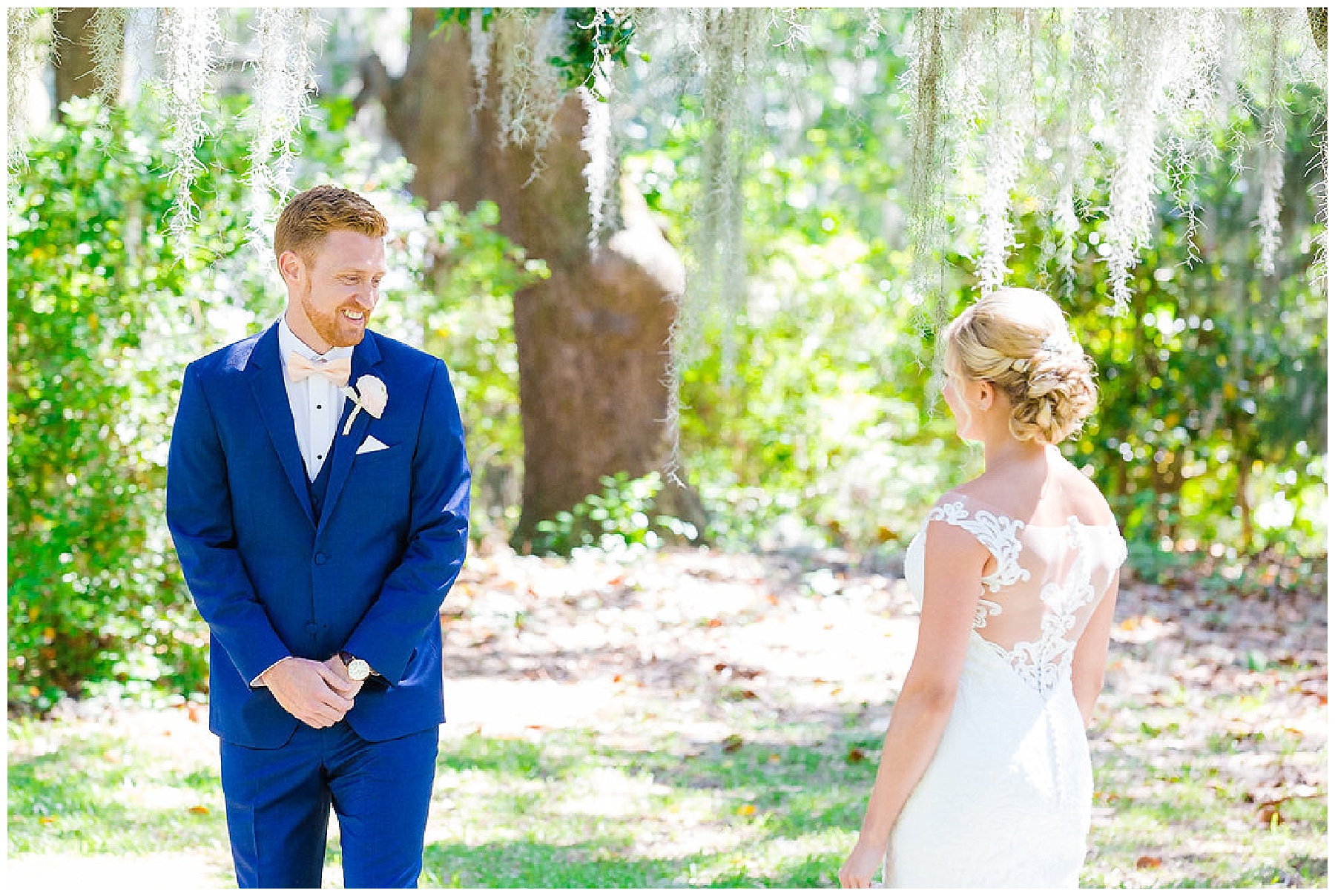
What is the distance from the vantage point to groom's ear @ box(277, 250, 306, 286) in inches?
102

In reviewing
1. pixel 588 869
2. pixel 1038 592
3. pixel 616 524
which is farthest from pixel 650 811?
pixel 616 524

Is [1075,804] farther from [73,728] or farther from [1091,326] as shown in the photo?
[1091,326]

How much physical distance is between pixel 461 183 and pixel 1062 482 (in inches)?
326

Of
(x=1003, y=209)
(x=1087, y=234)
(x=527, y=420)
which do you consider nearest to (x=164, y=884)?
(x=1003, y=209)

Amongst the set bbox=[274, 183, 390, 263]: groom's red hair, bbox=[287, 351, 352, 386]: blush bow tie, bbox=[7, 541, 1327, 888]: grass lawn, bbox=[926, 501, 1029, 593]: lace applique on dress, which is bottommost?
bbox=[7, 541, 1327, 888]: grass lawn

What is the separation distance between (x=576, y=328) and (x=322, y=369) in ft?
21.9

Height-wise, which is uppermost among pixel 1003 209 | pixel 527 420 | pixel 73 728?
pixel 1003 209

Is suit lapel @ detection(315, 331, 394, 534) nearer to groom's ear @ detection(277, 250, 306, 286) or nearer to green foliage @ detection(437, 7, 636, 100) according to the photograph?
groom's ear @ detection(277, 250, 306, 286)

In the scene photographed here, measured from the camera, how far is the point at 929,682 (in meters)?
2.24

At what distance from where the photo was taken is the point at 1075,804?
2410mm

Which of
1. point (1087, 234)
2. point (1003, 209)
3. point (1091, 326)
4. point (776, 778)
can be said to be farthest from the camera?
point (1091, 326)

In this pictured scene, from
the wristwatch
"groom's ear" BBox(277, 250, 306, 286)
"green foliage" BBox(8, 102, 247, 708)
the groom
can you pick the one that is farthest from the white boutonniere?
"green foliage" BBox(8, 102, 247, 708)

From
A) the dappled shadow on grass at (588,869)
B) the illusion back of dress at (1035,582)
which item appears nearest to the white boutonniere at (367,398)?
the illusion back of dress at (1035,582)

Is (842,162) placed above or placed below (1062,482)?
above
